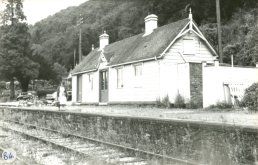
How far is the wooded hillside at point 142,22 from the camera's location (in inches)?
1048

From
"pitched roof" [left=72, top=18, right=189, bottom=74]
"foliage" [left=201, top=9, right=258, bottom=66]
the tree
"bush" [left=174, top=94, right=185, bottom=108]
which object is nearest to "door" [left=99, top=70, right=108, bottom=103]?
"pitched roof" [left=72, top=18, right=189, bottom=74]

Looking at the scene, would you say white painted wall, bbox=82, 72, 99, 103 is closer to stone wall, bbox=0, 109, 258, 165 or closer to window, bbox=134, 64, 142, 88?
window, bbox=134, 64, 142, 88

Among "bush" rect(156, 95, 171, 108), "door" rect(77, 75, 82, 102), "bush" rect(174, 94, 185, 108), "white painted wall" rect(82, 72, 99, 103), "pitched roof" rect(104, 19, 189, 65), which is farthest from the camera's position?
"door" rect(77, 75, 82, 102)

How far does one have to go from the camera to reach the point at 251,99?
1359 centimetres

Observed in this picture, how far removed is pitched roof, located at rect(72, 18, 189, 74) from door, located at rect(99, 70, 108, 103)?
108cm

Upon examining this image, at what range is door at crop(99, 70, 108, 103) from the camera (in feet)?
83.6

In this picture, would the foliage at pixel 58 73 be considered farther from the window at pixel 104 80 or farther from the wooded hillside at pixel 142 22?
the window at pixel 104 80

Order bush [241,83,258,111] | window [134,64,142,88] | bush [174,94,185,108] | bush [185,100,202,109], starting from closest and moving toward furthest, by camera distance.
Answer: bush [241,83,258,111]
bush [185,100,202,109]
bush [174,94,185,108]
window [134,64,142,88]

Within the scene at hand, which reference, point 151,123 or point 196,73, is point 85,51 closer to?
point 196,73

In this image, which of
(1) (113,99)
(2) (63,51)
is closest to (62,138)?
(1) (113,99)

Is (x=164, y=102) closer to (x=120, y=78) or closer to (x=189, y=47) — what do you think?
(x=189, y=47)

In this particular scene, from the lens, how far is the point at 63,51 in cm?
8281

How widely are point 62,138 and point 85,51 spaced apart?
213 ft

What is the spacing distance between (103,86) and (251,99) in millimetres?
14326
